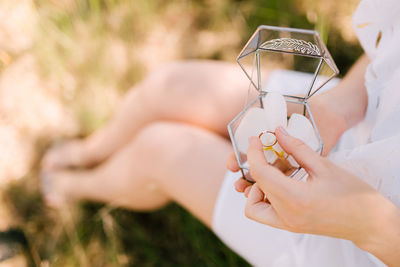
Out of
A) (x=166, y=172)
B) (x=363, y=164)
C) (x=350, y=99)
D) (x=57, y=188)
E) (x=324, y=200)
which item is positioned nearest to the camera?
(x=324, y=200)

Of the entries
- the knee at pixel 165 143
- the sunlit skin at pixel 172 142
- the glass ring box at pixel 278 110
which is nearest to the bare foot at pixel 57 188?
the sunlit skin at pixel 172 142

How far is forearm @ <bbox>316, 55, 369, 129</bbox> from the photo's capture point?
599 mm

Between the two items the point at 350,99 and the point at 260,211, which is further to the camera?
the point at 350,99

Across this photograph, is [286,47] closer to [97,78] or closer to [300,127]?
[300,127]

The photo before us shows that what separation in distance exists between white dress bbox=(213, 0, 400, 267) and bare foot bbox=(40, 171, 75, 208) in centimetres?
63

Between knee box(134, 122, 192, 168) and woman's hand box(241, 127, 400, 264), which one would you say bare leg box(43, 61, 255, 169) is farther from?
woman's hand box(241, 127, 400, 264)

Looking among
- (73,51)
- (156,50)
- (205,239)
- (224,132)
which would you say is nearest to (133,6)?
(156,50)

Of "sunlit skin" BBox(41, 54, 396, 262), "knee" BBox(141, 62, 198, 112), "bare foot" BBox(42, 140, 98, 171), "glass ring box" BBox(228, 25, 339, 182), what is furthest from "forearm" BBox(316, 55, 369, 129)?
"bare foot" BBox(42, 140, 98, 171)

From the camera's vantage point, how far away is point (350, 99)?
615 mm

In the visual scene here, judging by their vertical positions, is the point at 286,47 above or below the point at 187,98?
above

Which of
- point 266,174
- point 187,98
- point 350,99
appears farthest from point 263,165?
point 187,98

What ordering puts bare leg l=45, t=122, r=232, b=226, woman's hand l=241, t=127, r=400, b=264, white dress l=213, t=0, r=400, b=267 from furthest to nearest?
bare leg l=45, t=122, r=232, b=226
white dress l=213, t=0, r=400, b=267
woman's hand l=241, t=127, r=400, b=264

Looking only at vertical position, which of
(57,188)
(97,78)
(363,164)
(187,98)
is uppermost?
(363,164)

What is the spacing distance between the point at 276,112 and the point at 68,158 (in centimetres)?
94
